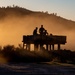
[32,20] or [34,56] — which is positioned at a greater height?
[32,20]

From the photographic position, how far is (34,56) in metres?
45.3

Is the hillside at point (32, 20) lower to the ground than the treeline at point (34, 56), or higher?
higher

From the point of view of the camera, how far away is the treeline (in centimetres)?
4459

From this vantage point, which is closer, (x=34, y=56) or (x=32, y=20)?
(x=34, y=56)

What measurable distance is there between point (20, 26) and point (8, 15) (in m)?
9.49

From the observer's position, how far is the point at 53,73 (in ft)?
105

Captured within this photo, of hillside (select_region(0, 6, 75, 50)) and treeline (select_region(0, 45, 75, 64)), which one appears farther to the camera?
hillside (select_region(0, 6, 75, 50))

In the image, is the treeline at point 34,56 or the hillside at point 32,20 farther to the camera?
the hillside at point 32,20

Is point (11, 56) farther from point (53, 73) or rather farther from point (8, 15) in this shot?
point (8, 15)

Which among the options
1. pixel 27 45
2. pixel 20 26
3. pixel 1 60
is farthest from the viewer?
pixel 20 26

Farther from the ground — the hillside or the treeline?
the hillside

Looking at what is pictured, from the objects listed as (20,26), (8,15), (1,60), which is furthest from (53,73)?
(8,15)

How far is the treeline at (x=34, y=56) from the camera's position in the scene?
44.6 m

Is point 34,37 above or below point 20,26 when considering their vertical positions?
below
